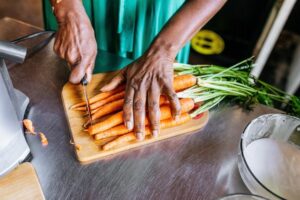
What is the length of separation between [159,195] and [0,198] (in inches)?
14.1

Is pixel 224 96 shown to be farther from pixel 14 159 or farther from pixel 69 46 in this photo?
pixel 14 159

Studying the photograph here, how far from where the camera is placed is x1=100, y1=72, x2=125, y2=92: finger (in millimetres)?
947

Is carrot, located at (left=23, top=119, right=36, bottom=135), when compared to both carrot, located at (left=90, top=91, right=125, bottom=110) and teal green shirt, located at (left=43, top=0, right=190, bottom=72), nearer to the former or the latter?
carrot, located at (left=90, top=91, right=125, bottom=110)

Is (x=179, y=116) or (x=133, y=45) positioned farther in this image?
(x=133, y=45)

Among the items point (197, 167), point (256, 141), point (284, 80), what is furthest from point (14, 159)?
point (284, 80)

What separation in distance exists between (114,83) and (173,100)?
202 millimetres

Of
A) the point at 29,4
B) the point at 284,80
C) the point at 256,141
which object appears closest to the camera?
the point at 256,141

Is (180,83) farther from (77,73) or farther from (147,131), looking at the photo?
(77,73)

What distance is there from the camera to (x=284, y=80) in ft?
7.13

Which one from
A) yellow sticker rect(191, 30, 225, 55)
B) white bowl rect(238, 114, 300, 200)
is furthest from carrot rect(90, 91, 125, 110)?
yellow sticker rect(191, 30, 225, 55)

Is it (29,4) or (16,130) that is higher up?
(16,130)

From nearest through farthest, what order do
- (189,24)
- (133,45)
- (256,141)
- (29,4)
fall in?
(256,141)
(189,24)
(133,45)
(29,4)

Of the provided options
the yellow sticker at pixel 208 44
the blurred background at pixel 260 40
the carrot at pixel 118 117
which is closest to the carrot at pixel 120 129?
the carrot at pixel 118 117

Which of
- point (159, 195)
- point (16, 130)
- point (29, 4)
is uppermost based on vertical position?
point (16, 130)
